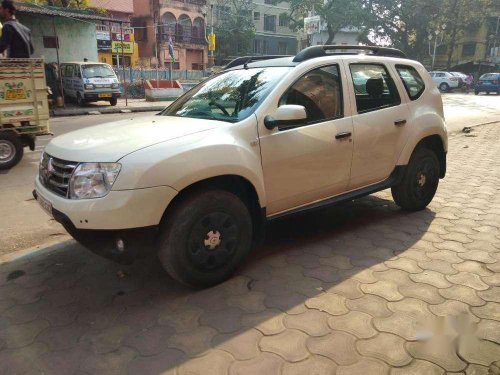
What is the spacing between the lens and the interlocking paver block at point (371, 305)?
274cm

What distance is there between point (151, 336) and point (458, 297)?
6.83 feet

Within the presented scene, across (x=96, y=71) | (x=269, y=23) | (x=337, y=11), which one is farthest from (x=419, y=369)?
(x=269, y=23)

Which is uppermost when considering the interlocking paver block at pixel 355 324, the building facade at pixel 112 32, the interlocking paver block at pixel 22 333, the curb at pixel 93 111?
the building facade at pixel 112 32

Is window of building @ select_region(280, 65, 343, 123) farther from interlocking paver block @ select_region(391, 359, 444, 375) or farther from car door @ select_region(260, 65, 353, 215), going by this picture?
interlocking paver block @ select_region(391, 359, 444, 375)

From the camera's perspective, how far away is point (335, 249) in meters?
3.75

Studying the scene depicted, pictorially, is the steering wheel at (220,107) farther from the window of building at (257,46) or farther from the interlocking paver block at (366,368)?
the window of building at (257,46)

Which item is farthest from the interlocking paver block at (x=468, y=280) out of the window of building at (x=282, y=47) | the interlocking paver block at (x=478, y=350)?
the window of building at (x=282, y=47)

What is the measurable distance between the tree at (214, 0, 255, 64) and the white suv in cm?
3976

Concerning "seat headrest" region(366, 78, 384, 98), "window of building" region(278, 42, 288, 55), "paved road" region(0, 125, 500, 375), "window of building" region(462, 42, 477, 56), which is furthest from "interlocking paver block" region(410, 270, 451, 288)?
"window of building" region(462, 42, 477, 56)

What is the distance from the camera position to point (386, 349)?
2393 millimetres

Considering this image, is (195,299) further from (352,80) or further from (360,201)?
(360,201)

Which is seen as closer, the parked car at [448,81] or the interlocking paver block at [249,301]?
the interlocking paver block at [249,301]

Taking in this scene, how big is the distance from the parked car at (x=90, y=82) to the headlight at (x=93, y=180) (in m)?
16.6

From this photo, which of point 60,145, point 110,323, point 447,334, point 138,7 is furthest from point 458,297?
point 138,7
